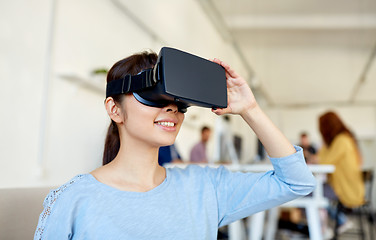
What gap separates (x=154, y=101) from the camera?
3.03 feet

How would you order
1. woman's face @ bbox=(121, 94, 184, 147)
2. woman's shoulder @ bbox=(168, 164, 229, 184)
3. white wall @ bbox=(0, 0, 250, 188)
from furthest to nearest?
white wall @ bbox=(0, 0, 250, 188), woman's shoulder @ bbox=(168, 164, 229, 184), woman's face @ bbox=(121, 94, 184, 147)

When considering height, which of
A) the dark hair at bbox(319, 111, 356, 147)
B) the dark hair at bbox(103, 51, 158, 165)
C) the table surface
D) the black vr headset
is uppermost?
the dark hair at bbox(319, 111, 356, 147)

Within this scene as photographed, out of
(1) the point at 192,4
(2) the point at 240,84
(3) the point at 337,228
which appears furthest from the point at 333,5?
(2) the point at 240,84

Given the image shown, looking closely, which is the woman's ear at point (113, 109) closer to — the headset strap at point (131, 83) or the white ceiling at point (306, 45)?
the headset strap at point (131, 83)

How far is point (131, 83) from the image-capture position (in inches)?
36.2

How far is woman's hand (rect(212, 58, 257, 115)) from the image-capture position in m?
1.02

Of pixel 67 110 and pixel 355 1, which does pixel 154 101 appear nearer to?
pixel 67 110

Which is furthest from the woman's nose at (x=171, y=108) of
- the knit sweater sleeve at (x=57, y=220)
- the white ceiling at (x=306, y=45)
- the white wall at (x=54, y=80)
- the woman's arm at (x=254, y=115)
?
the white ceiling at (x=306, y=45)

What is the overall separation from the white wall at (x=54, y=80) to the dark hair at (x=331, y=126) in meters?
2.15

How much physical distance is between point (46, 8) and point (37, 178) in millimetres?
1255

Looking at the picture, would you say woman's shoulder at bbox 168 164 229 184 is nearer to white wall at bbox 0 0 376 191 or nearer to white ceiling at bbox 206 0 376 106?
white wall at bbox 0 0 376 191

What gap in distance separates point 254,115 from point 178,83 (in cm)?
30

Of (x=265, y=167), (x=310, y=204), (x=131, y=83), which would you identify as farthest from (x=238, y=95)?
(x=310, y=204)

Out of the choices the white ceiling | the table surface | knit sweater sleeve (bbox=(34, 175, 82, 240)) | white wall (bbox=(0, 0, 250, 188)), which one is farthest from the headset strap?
the white ceiling
